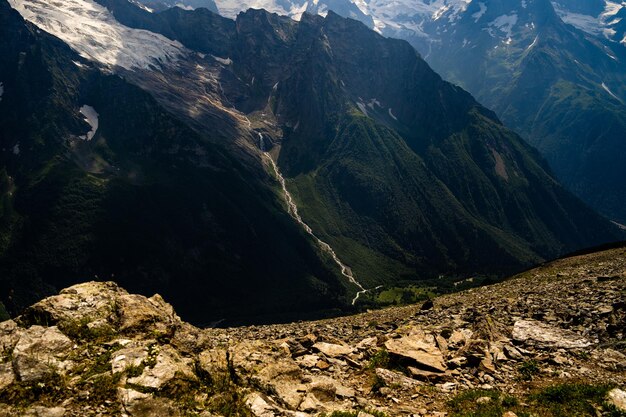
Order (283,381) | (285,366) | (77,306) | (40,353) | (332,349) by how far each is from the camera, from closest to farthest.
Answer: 1. (40,353)
2. (283,381)
3. (285,366)
4. (77,306)
5. (332,349)

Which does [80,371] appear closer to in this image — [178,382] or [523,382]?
[178,382]

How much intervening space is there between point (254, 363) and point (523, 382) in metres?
14.4

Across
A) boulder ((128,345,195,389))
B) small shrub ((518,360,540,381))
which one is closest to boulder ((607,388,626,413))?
small shrub ((518,360,540,381))

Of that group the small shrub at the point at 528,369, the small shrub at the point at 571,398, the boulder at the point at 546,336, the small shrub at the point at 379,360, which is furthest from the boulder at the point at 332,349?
the boulder at the point at 546,336

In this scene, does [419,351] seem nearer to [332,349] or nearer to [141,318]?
[332,349]

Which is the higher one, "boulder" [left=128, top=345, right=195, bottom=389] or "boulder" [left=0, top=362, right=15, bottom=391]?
"boulder" [left=128, top=345, right=195, bottom=389]

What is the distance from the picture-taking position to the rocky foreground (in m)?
17.3

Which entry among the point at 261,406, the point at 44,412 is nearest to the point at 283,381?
the point at 261,406

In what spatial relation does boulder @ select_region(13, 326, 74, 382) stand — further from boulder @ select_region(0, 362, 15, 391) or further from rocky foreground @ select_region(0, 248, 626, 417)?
boulder @ select_region(0, 362, 15, 391)

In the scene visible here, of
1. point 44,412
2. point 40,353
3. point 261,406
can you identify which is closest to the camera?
point 44,412

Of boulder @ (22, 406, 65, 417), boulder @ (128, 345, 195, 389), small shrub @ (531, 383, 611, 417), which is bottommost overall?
boulder @ (22, 406, 65, 417)

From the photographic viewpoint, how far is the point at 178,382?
18469mm

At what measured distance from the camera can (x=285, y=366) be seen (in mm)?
21812

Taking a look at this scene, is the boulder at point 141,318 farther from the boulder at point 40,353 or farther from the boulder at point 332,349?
the boulder at point 332,349
